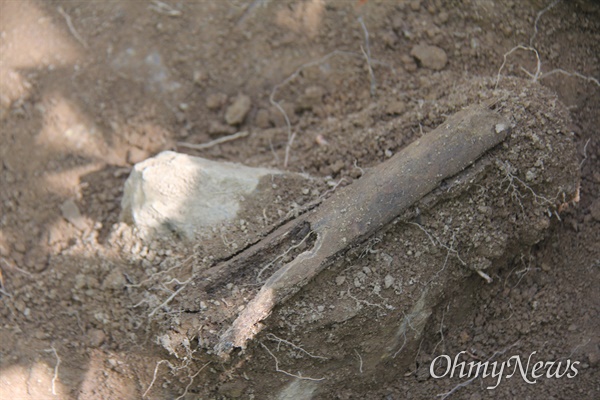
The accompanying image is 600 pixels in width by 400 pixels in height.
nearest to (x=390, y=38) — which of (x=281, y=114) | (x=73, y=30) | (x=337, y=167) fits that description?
(x=281, y=114)

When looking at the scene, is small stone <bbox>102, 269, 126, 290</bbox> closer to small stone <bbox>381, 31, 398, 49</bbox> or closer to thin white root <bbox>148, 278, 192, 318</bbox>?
thin white root <bbox>148, 278, 192, 318</bbox>

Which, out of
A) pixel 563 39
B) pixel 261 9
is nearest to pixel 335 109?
pixel 261 9

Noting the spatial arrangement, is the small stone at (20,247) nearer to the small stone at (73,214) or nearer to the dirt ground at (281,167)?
the dirt ground at (281,167)

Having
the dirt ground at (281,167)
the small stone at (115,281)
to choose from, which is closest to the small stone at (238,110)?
the dirt ground at (281,167)

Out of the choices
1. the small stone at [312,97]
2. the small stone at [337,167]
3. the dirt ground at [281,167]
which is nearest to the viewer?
the dirt ground at [281,167]

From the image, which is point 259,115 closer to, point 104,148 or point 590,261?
point 104,148

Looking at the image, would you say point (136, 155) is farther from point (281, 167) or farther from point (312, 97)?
point (312, 97)
